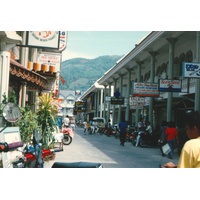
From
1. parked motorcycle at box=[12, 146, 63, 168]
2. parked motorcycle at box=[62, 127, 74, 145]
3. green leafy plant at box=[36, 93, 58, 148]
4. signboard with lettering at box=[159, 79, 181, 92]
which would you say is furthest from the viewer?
parked motorcycle at box=[62, 127, 74, 145]

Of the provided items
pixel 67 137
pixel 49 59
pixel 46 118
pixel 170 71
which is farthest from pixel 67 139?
pixel 170 71

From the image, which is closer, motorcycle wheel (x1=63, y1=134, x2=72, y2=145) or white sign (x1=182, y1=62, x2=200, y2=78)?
white sign (x1=182, y1=62, x2=200, y2=78)

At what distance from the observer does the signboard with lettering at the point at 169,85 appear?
15.1m

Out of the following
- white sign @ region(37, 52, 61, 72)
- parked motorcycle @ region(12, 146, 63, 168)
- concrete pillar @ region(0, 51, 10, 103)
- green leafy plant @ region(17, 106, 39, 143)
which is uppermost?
white sign @ region(37, 52, 61, 72)

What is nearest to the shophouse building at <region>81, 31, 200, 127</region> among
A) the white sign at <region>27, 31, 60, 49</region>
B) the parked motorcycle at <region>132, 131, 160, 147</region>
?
the parked motorcycle at <region>132, 131, 160, 147</region>

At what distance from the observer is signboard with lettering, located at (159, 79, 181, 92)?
15078mm

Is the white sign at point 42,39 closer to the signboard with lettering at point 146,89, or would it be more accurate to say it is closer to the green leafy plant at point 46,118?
the green leafy plant at point 46,118

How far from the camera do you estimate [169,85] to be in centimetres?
1519

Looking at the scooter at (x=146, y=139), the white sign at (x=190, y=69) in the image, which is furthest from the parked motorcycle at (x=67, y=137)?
the white sign at (x=190, y=69)

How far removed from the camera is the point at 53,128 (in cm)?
1096

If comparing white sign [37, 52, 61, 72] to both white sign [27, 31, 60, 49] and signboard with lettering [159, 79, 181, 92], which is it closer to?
signboard with lettering [159, 79, 181, 92]
